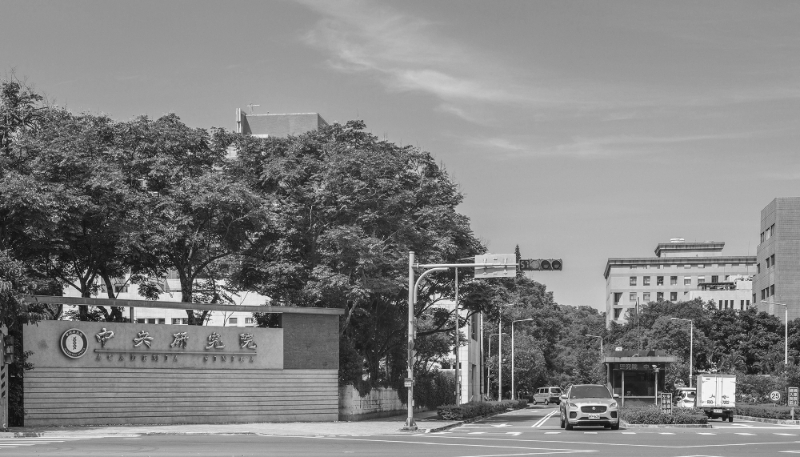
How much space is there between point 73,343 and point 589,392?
730 inches

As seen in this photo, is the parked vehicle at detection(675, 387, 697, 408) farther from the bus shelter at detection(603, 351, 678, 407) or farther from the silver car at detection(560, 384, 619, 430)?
the silver car at detection(560, 384, 619, 430)

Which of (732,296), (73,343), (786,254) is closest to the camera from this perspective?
(73,343)

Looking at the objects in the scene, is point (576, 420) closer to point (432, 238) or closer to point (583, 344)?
point (432, 238)

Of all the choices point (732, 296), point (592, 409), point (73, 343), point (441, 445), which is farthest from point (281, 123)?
point (732, 296)

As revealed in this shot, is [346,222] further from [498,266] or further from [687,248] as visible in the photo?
[687,248]

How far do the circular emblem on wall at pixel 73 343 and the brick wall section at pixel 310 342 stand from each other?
8.24 m

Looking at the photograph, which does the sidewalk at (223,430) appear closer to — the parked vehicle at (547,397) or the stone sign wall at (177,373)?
the stone sign wall at (177,373)

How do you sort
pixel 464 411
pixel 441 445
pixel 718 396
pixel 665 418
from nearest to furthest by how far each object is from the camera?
pixel 441 445
pixel 665 418
pixel 464 411
pixel 718 396

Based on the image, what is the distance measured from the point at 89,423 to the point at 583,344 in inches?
4859

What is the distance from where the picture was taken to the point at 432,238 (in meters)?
46.3

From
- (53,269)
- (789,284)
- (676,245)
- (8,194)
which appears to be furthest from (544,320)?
(8,194)

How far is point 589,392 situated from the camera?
119 ft

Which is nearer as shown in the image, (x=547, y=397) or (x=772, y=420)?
(x=772, y=420)

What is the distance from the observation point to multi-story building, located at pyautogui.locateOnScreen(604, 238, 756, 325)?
557 ft
